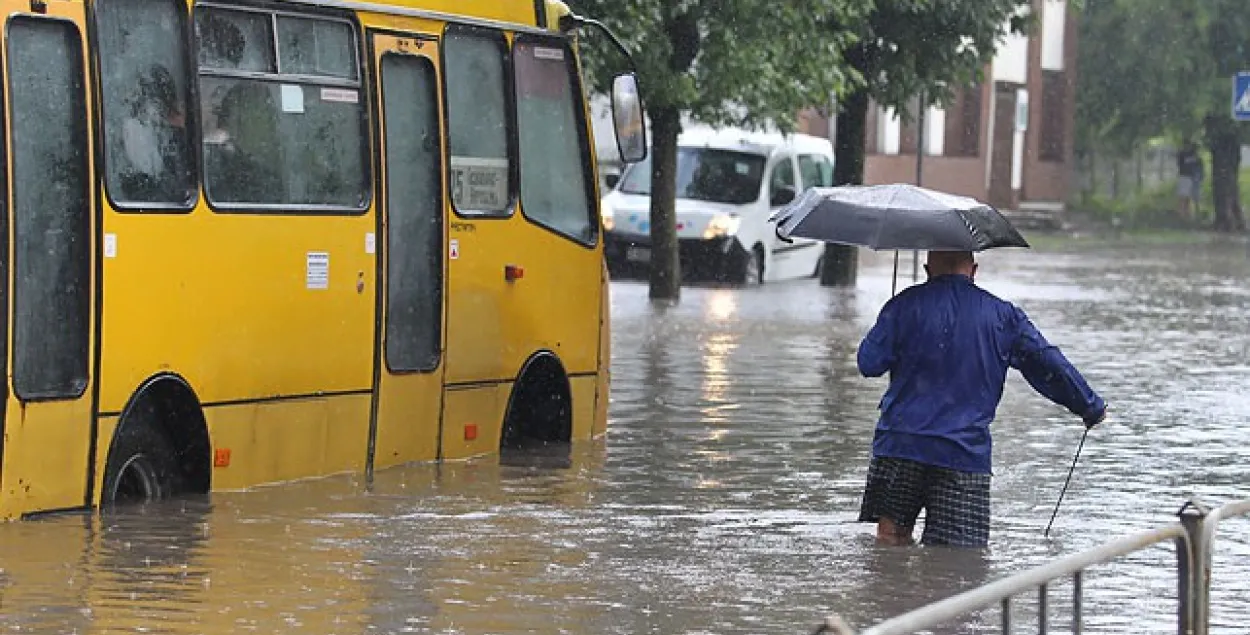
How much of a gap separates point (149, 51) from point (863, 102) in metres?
22.4

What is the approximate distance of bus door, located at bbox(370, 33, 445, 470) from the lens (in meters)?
13.4

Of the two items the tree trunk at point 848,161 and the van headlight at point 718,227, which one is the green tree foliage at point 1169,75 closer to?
the tree trunk at point 848,161

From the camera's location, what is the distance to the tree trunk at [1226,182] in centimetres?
6288

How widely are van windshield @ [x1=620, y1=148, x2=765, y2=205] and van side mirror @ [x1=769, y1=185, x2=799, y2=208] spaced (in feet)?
0.85

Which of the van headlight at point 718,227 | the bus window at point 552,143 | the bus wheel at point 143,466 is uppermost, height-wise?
the bus window at point 552,143

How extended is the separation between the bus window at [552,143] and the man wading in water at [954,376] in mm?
4321

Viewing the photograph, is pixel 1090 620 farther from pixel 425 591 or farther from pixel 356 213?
pixel 356 213

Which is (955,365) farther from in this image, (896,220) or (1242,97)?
(1242,97)

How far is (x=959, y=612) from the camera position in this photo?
565 cm

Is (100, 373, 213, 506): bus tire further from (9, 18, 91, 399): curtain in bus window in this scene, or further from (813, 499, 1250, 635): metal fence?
(813, 499, 1250, 635): metal fence

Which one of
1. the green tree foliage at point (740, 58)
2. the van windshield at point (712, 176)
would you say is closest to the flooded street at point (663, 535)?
the green tree foliage at point (740, 58)

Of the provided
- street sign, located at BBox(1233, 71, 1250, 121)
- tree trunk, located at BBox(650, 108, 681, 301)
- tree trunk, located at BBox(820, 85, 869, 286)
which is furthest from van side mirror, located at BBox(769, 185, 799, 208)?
street sign, located at BBox(1233, 71, 1250, 121)

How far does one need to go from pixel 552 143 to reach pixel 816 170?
74.7 feet

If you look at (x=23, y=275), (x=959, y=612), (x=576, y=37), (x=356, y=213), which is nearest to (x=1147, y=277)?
(x=576, y=37)
